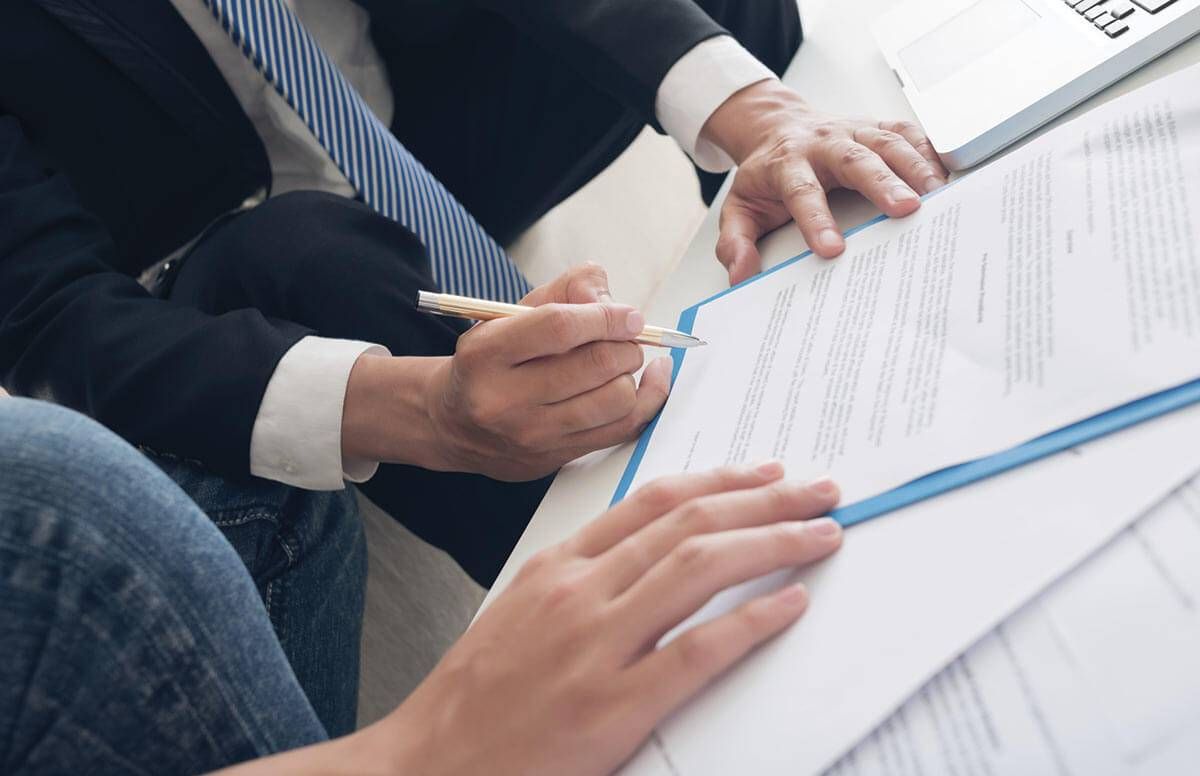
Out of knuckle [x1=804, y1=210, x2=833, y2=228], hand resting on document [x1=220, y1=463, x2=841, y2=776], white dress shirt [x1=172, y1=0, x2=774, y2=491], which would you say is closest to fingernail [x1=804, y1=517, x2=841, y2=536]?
hand resting on document [x1=220, y1=463, x2=841, y2=776]

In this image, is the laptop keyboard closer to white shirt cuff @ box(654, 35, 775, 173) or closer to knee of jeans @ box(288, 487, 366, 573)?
white shirt cuff @ box(654, 35, 775, 173)

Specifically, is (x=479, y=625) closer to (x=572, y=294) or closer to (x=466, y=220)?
(x=572, y=294)

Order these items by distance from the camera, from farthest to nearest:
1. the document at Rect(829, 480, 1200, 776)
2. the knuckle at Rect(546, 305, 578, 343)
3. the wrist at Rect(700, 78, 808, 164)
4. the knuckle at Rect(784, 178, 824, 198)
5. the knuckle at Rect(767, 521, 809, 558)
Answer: the wrist at Rect(700, 78, 808, 164) < the knuckle at Rect(784, 178, 824, 198) < the knuckle at Rect(546, 305, 578, 343) < the knuckle at Rect(767, 521, 809, 558) < the document at Rect(829, 480, 1200, 776)

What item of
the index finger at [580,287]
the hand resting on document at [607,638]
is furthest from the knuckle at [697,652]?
the index finger at [580,287]

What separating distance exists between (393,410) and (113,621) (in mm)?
266

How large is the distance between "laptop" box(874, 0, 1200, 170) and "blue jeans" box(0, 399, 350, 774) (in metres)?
0.51

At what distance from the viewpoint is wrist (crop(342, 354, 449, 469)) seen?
0.63 metres

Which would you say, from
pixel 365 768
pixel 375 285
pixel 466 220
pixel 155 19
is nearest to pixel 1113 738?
pixel 365 768

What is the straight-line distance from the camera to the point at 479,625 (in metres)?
0.42

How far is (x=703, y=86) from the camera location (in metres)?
0.77

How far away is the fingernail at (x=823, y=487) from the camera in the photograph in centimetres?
40

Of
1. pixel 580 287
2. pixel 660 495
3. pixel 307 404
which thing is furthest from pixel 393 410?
pixel 660 495

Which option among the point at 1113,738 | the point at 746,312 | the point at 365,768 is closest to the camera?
the point at 1113,738

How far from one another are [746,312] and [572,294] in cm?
11
